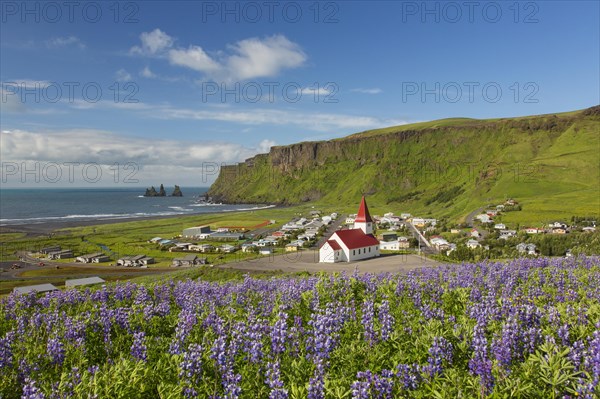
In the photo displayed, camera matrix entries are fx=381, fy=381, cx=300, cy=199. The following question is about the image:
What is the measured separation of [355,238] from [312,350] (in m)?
60.5

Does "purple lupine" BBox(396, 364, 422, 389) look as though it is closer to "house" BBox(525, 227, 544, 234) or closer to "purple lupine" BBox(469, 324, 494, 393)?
"purple lupine" BBox(469, 324, 494, 393)

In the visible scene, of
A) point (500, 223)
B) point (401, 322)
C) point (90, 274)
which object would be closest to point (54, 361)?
point (401, 322)

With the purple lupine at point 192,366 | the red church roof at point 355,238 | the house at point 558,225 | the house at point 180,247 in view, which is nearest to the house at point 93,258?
the house at point 180,247

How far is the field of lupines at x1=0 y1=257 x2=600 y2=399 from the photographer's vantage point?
5.71 meters

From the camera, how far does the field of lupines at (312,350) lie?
5711mm

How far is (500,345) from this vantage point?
6.59 metres

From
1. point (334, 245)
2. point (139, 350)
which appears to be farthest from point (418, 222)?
point (139, 350)

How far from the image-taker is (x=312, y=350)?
759 cm

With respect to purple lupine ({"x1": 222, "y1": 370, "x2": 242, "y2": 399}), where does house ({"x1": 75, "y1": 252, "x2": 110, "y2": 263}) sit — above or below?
below

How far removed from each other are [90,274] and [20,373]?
271ft

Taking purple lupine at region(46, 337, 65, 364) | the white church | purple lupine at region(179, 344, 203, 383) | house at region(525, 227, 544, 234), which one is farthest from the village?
purple lupine at region(179, 344, 203, 383)

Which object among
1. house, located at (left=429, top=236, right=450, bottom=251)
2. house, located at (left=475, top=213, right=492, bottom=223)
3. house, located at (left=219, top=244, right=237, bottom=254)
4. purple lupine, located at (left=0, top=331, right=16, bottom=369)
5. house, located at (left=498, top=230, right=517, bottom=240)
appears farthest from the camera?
house, located at (left=475, top=213, right=492, bottom=223)

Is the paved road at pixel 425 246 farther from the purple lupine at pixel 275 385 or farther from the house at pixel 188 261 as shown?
the purple lupine at pixel 275 385

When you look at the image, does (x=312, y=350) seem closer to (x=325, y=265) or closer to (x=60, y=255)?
(x=325, y=265)
